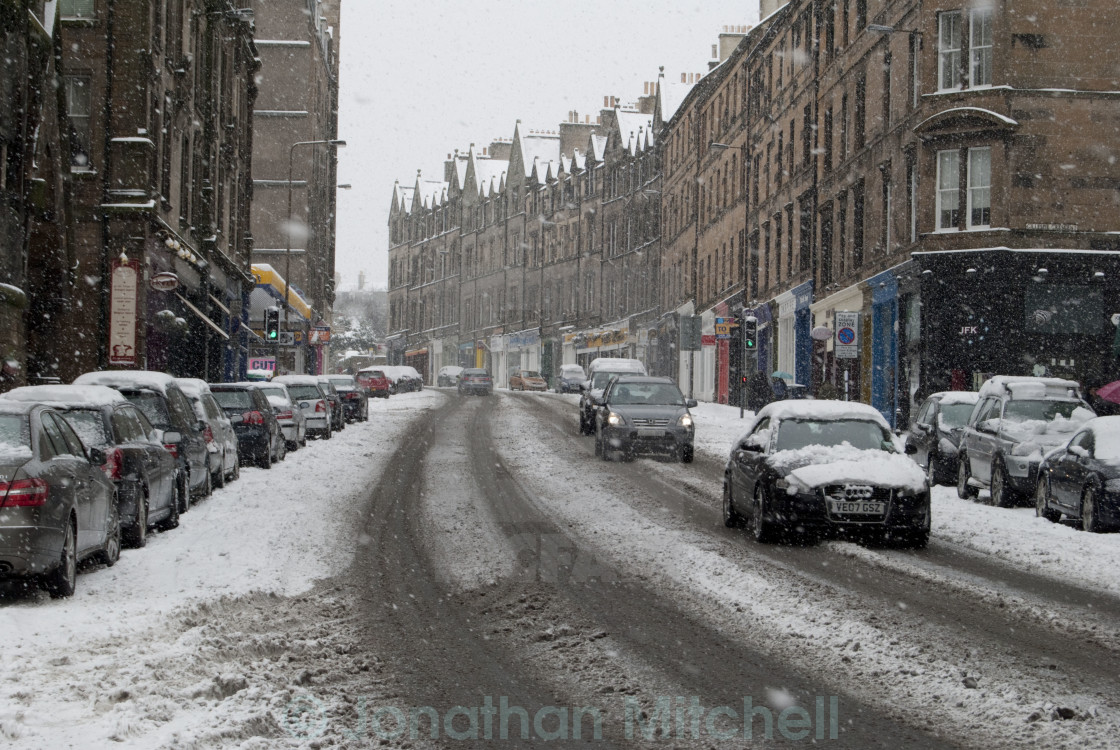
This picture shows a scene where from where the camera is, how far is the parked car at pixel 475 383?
68.9 m

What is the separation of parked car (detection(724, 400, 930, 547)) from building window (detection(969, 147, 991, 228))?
1908 centimetres

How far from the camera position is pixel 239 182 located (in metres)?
46.9

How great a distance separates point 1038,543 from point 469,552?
5995 millimetres

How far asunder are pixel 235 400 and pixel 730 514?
11.6 m

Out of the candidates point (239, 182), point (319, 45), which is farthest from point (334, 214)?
point (239, 182)

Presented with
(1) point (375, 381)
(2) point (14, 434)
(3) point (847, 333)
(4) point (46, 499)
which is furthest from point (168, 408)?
(1) point (375, 381)

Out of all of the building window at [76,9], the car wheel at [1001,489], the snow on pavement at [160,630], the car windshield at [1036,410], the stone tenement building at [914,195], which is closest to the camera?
the snow on pavement at [160,630]

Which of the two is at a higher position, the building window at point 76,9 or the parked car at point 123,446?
the building window at point 76,9

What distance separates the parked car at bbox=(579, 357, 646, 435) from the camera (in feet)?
110

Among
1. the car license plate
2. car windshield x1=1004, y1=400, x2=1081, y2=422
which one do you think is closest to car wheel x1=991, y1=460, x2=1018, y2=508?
car windshield x1=1004, y1=400, x2=1081, y2=422

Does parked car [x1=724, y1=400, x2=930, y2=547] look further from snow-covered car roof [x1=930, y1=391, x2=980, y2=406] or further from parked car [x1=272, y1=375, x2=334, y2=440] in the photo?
parked car [x1=272, y1=375, x2=334, y2=440]

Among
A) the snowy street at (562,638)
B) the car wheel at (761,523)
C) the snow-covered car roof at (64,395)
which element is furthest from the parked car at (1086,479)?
the snow-covered car roof at (64,395)

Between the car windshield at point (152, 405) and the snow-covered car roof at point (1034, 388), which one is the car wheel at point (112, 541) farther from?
the snow-covered car roof at point (1034, 388)

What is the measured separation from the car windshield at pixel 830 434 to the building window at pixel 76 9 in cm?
2028
